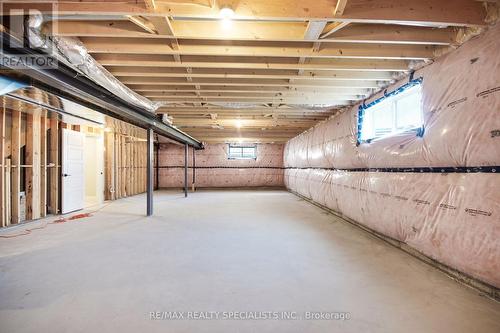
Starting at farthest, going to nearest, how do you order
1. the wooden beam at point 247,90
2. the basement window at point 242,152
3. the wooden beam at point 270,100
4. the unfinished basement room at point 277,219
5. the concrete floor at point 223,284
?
the basement window at point 242,152
the wooden beam at point 270,100
the wooden beam at point 247,90
the unfinished basement room at point 277,219
the concrete floor at point 223,284

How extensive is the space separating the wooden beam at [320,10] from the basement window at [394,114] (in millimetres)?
877

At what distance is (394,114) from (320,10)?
217 cm

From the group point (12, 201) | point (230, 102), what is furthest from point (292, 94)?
point (12, 201)

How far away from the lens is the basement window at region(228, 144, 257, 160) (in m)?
11.9

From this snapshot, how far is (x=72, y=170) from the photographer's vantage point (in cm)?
550

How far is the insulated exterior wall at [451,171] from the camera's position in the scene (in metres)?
1.95

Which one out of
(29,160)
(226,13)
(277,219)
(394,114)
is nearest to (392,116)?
(394,114)

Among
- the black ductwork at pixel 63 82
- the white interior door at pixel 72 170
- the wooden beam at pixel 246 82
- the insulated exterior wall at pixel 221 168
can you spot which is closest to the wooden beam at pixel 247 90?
the wooden beam at pixel 246 82

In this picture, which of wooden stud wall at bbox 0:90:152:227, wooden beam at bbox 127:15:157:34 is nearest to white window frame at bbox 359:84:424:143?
wooden beam at bbox 127:15:157:34

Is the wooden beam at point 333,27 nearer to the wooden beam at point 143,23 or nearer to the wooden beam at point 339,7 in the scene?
the wooden beam at point 339,7

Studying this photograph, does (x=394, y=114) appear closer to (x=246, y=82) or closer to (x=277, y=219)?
(x=246, y=82)

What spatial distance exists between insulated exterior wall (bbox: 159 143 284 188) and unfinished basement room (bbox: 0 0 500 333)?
6779 millimetres

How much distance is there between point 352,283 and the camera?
2.18 m

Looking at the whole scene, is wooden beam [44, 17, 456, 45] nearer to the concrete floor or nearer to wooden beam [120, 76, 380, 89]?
wooden beam [120, 76, 380, 89]
